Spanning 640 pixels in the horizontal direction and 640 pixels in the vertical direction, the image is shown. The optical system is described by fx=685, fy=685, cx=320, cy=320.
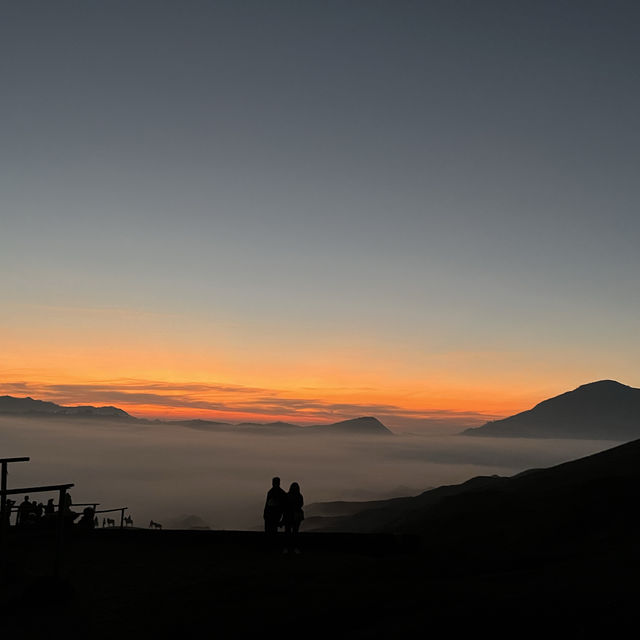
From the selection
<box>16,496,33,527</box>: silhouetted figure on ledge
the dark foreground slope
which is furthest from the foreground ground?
<box>16,496,33,527</box>: silhouetted figure on ledge

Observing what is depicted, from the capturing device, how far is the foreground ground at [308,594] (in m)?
9.51

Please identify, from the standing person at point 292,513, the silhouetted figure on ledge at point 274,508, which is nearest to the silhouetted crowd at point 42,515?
the silhouetted figure on ledge at point 274,508

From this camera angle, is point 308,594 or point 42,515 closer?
point 308,594

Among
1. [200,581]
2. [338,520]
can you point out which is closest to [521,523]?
[200,581]

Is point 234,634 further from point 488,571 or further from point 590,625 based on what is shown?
point 488,571

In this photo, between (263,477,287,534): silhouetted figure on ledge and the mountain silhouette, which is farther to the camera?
the mountain silhouette

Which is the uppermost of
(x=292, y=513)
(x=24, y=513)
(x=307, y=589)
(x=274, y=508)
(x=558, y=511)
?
(x=274, y=508)

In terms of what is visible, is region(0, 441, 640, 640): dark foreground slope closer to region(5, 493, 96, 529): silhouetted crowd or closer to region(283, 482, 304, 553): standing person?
region(283, 482, 304, 553): standing person

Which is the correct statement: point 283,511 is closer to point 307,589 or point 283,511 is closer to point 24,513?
point 307,589

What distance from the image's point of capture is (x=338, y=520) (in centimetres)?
14550

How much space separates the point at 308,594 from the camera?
37.7ft

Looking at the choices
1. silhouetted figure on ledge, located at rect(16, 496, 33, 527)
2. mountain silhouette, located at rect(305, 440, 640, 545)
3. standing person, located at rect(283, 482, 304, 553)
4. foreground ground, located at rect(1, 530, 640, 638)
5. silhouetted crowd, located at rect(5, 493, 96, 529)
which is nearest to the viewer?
foreground ground, located at rect(1, 530, 640, 638)

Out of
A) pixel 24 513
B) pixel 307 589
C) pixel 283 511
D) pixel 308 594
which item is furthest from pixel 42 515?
pixel 308 594

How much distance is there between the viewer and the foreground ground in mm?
9508
